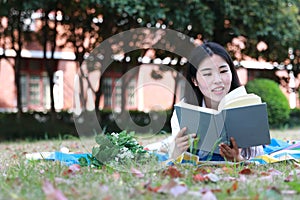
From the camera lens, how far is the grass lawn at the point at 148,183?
181cm

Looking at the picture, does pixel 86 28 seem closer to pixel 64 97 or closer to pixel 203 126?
pixel 64 97

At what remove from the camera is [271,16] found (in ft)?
27.3

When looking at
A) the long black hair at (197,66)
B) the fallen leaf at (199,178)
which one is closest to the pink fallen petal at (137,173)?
the fallen leaf at (199,178)

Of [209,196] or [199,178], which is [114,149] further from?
[209,196]

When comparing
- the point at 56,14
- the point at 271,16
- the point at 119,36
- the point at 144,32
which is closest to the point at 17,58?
the point at 56,14

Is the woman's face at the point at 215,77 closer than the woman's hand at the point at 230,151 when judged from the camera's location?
No

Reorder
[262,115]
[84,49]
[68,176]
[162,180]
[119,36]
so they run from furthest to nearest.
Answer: [84,49] → [119,36] → [262,115] → [68,176] → [162,180]

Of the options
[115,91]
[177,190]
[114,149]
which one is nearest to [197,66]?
[114,149]

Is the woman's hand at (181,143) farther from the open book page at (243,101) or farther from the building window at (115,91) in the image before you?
the building window at (115,91)

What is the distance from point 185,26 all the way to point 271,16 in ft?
5.74

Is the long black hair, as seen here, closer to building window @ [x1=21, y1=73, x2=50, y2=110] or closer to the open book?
the open book

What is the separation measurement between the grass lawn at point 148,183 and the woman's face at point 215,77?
63 centimetres

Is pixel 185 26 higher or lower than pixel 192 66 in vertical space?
higher

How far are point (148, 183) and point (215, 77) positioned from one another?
1.31m
